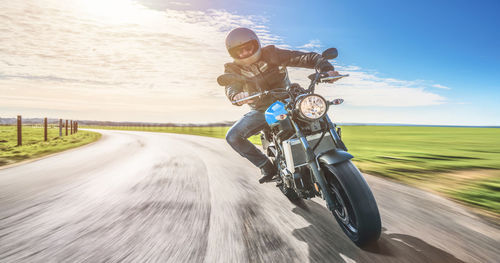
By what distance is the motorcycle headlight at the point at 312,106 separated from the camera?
2396 millimetres

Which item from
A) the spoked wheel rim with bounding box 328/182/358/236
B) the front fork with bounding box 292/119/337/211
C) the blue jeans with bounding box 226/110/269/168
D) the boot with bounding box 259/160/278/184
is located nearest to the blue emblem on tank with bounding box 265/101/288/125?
the front fork with bounding box 292/119/337/211

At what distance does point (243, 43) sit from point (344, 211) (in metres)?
2.26

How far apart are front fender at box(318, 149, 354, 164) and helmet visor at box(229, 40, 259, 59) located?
5.81 feet

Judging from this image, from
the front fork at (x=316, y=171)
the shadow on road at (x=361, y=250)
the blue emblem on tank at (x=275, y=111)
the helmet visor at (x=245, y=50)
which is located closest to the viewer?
the shadow on road at (x=361, y=250)

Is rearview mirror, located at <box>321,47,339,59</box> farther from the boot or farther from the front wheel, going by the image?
the boot

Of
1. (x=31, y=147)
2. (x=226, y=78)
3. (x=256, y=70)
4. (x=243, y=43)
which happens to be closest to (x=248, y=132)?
(x=256, y=70)

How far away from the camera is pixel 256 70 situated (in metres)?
3.48

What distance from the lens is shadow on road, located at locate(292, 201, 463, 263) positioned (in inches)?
77.0

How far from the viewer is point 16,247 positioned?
2.13 metres

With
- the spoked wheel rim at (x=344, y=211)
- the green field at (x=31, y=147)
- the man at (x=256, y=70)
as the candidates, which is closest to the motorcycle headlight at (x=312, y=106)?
the spoked wheel rim at (x=344, y=211)

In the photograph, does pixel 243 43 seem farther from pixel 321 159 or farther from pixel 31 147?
pixel 31 147

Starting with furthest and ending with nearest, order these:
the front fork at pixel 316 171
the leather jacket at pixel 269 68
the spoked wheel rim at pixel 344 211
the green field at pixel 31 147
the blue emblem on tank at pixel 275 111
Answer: the green field at pixel 31 147 < the leather jacket at pixel 269 68 < the blue emblem on tank at pixel 275 111 < the front fork at pixel 316 171 < the spoked wheel rim at pixel 344 211

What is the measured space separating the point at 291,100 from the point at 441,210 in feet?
7.28

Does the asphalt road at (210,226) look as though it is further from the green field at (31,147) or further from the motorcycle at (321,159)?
the green field at (31,147)
